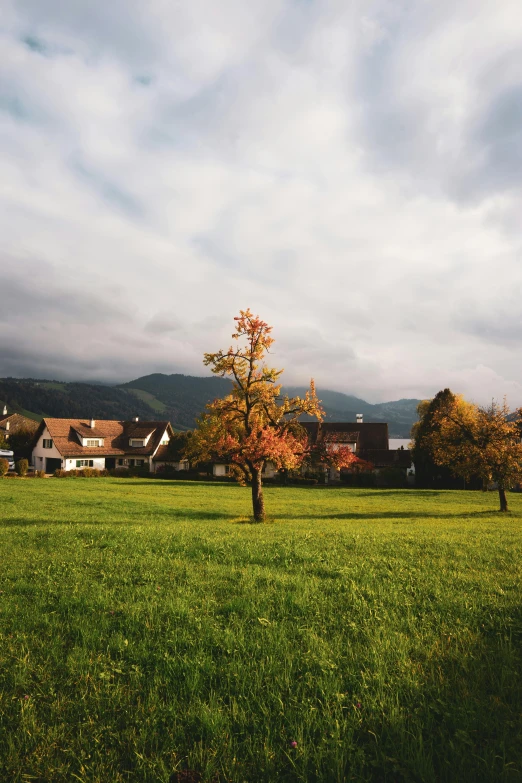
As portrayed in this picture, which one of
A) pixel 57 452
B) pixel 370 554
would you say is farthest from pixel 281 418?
pixel 57 452

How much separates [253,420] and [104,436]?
209ft

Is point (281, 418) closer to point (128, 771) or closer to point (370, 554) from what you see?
point (370, 554)

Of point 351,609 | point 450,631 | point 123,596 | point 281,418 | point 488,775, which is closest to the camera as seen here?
point 488,775

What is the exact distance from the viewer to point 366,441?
251ft

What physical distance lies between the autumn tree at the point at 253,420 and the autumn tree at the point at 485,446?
1518 centimetres

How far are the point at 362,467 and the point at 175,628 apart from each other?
63.4 metres

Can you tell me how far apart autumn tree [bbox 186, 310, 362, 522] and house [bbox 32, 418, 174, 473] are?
54.6 metres

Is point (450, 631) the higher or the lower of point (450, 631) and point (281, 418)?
the lower

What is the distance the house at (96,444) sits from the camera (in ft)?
241

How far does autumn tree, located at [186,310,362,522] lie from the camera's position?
22.8m

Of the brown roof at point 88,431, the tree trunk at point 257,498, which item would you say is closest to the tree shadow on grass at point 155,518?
the tree trunk at point 257,498

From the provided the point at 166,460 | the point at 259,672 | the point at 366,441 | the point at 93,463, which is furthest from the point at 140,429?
the point at 259,672

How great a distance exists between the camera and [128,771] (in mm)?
3344

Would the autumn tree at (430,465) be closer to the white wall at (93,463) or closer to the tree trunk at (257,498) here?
the tree trunk at (257,498)
